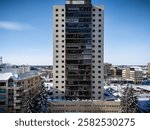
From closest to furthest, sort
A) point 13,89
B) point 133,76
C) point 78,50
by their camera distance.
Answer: point 13,89, point 78,50, point 133,76

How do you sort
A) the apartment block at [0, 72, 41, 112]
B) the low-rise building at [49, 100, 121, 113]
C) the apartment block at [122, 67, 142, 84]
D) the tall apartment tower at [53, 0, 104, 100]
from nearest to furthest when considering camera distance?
the low-rise building at [49, 100, 121, 113]
the apartment block at [0, 72, 41, 112]
the tall apartment tower at [53, 0, 104, 100]
the apartment block at [122, 67, 142, 84]

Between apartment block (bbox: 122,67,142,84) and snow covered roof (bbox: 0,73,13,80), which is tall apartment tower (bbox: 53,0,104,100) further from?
apartment block (bbox: 122,67,142,84)

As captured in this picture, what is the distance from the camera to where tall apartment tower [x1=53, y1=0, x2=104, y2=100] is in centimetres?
578

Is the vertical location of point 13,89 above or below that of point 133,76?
above

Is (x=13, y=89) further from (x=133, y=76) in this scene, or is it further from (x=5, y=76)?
(x=133, y=76)

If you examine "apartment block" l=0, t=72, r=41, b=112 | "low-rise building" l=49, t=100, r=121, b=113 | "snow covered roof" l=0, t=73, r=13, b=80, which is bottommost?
"low-rise building" l=49, t=100, r=121, b=113

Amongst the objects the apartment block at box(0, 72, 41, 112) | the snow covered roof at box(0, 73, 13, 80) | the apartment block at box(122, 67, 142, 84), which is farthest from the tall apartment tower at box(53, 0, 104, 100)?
the apartment block at box(122, 67, 142, 84)

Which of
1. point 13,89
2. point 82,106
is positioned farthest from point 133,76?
point 13,89

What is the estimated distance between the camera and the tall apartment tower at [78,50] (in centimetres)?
578

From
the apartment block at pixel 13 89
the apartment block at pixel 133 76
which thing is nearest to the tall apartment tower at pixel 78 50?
the apartment block at pixel 13 89

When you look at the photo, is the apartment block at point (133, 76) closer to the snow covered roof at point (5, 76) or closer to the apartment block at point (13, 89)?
the apartment block at point (13, 89)

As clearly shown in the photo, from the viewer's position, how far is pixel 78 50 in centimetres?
593

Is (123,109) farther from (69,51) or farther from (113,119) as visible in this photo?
(69,51)

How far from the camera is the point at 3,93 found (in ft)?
15.8
